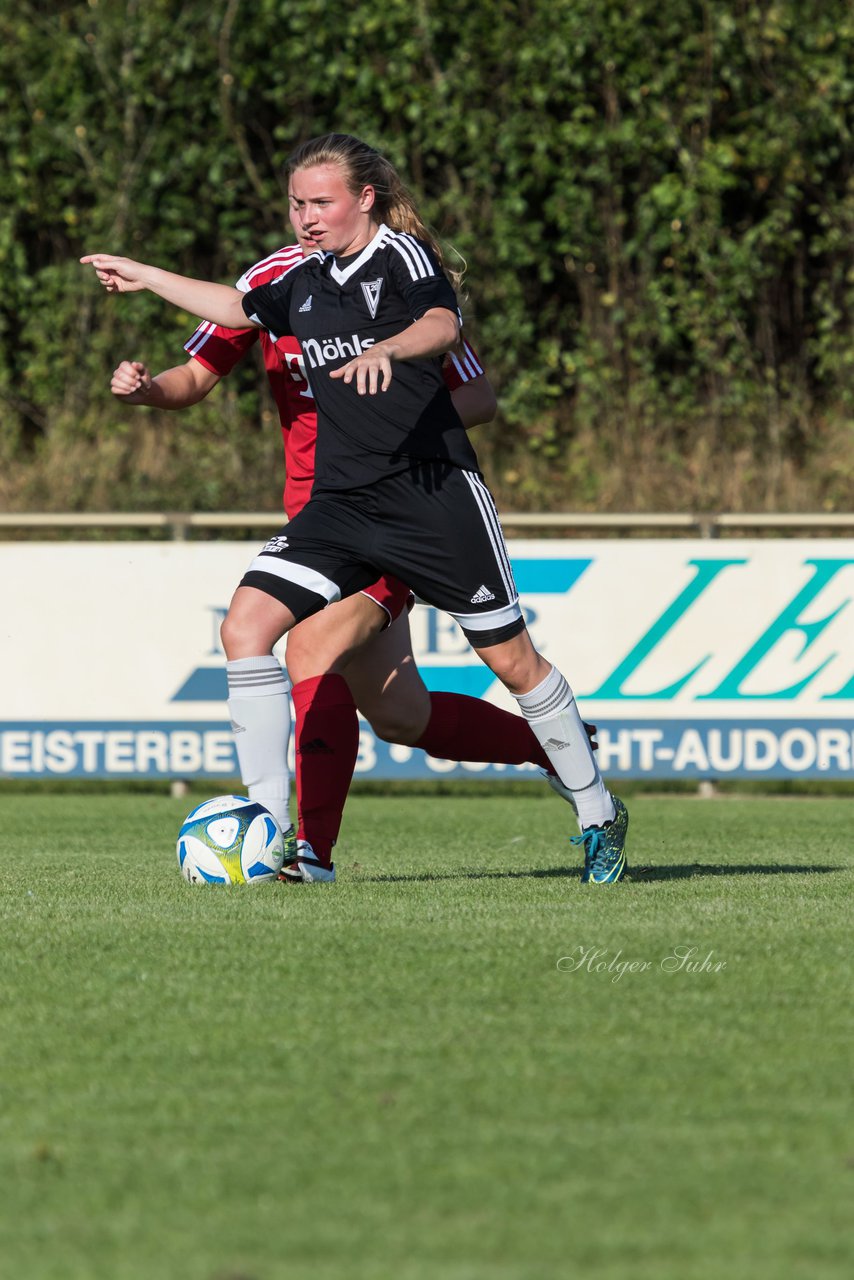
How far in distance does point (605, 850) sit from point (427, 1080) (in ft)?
8.05

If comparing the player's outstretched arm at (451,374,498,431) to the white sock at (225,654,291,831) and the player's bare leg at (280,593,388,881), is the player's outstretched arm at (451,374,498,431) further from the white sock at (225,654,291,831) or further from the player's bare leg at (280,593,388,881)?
the white sock at (225,654,291,831)

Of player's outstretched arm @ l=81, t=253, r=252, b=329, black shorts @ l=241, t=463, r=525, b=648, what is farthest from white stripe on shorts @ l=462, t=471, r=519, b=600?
player's outstretched arm @ l=81, t=253, r=252, b=329

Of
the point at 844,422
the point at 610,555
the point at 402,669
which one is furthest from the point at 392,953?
the point at 844,422

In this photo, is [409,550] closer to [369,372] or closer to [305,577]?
[305,577]

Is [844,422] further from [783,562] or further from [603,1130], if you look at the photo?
[603,1130]

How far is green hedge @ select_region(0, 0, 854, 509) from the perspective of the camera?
16531mm

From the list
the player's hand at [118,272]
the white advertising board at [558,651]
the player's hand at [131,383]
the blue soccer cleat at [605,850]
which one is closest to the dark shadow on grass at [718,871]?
the blue soccer cleat at [605,850]

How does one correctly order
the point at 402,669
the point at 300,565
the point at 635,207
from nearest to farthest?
1. the point at 300,565
2. the point at 402,669
3. the point at 635,207

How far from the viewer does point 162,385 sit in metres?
5.75

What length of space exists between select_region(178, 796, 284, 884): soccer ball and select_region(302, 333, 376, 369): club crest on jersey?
130 cm

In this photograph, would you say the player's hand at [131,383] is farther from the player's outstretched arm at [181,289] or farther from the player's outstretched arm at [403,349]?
the player's outstretched arm at [403,349]

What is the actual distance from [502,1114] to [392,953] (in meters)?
1.38

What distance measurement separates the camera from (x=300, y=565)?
5.23 m

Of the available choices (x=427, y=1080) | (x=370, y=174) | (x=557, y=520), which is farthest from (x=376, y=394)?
(x=557, y=520)
